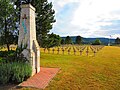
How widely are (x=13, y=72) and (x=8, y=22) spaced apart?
10339 mm

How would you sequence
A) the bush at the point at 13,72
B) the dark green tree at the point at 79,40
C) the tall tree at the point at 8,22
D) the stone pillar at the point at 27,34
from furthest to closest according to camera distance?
the dark green tree at the point at 79,40 < the tall tree at the point at 8,22 < the stone pillar at the point at 27,34 < the bush at the point at 13,72

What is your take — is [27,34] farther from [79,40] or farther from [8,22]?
[79,40]

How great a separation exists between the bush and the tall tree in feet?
26.9

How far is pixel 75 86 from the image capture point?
9203 mm

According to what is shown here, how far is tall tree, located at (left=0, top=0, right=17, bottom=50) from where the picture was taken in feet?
53.8

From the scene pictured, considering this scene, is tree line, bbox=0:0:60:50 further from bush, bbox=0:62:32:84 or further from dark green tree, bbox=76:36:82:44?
dark green tree, bbox=76:36:82:44

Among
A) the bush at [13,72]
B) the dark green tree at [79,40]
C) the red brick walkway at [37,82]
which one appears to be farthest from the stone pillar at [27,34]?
the dark green tree at [79,40]

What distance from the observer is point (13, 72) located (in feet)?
29.9

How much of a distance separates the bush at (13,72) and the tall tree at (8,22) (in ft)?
26.9

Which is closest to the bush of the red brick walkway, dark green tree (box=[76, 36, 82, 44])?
the red brick walkway

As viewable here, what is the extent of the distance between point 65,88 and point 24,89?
195 cm

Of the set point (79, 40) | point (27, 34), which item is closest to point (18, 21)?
point (27, 34)

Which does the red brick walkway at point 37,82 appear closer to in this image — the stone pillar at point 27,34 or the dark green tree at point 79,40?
the stone pillar at point 27,34

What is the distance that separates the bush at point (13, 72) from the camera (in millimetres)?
9016
